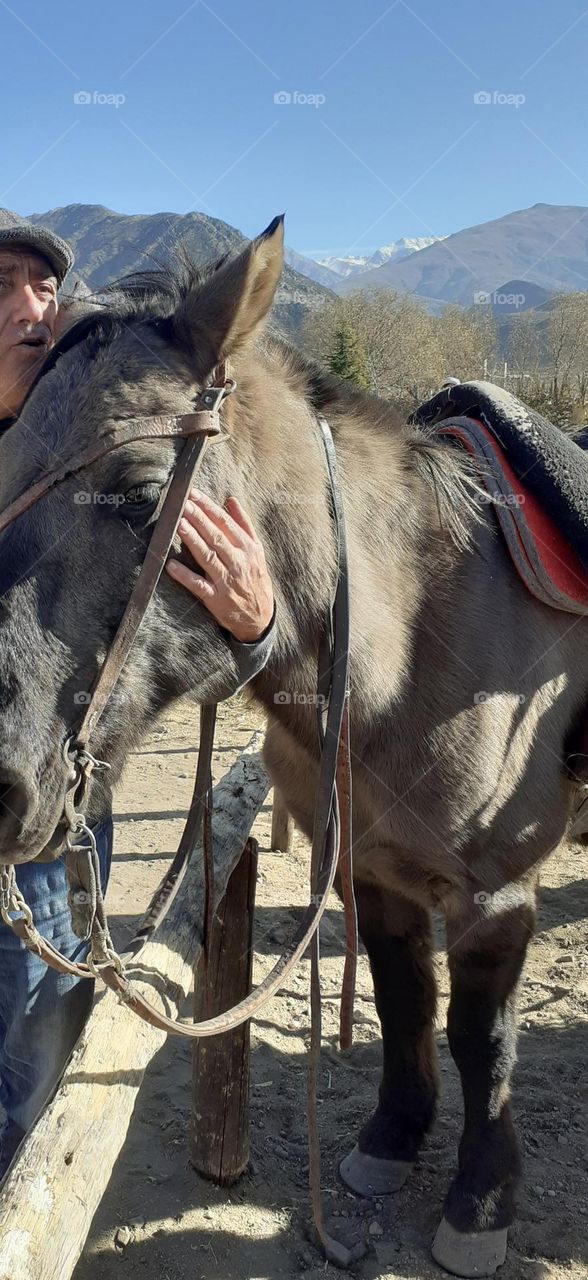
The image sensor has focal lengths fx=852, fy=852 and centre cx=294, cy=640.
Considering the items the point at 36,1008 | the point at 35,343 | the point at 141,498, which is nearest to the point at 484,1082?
the point at 36,1008

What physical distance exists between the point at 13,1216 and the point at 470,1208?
156 cm

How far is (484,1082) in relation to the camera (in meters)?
2.51

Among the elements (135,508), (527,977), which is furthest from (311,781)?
(527,977)

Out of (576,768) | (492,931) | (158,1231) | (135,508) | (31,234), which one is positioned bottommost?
(158,1231)

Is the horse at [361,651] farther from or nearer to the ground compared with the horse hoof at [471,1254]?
farther from the ground

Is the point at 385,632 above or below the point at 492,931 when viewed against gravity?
above

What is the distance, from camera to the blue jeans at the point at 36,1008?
250 cm

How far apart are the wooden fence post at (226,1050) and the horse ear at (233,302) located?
1.69 m

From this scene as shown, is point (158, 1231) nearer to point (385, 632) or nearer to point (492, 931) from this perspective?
point (492, 931)

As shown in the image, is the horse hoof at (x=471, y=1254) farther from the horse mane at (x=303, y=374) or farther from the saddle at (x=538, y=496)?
the horse mane at (x=303, y=374)

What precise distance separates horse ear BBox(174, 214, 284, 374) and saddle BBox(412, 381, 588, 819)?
917 mm

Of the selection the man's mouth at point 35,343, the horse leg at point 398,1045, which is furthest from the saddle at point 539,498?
the man's mouth at point 35,343

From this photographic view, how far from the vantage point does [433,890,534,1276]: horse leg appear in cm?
238

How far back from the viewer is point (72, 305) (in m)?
2.26
